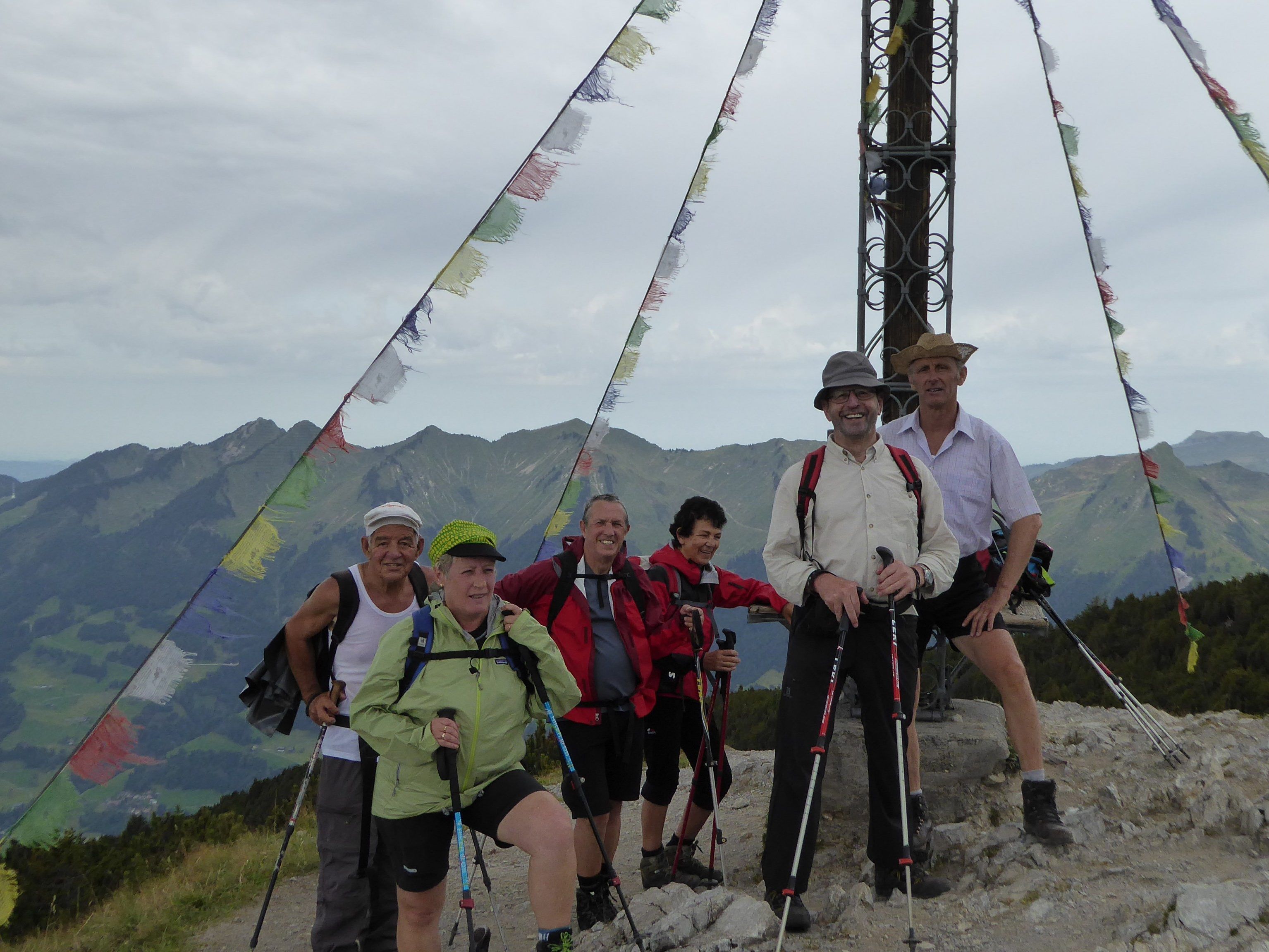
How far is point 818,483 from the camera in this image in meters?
4.30

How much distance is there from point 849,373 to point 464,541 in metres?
1.90

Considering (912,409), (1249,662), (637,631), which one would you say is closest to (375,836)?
(637,631)

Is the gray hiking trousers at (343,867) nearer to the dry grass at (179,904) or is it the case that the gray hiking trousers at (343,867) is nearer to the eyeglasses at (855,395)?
the dry grass at (179,904)

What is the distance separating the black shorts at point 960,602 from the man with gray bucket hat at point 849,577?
0.53m

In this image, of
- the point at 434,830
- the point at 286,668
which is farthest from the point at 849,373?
the point at 286,668

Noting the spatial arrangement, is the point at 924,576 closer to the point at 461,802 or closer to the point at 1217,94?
the point at 461,802

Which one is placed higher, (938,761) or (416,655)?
(416,655)

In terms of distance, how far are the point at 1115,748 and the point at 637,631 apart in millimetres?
4196

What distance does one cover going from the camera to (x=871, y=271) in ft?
21.8

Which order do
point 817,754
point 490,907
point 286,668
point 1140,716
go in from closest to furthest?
point 817,754 < point 286,668 < point 490,907 < point 1140,716

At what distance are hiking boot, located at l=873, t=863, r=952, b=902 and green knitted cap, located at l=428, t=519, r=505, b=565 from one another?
8.05 ft

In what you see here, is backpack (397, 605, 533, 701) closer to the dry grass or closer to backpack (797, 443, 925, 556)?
backpack (797, 443, 925, 556)

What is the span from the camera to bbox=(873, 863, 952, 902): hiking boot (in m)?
4.46

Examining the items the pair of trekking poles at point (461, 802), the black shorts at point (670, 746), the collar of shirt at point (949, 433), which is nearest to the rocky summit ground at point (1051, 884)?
the pair of trekking poles at point (461, 802)
